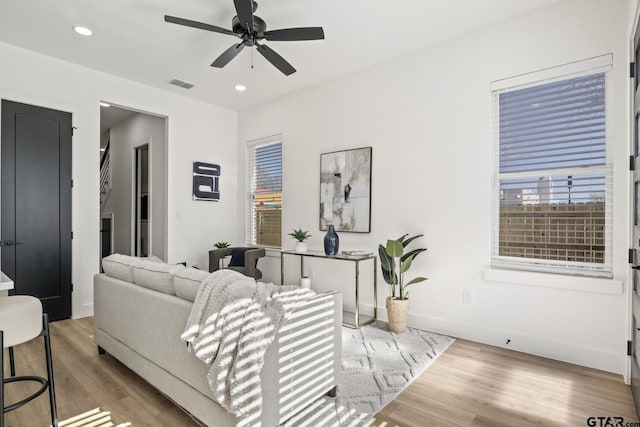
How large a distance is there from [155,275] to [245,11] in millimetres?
1855

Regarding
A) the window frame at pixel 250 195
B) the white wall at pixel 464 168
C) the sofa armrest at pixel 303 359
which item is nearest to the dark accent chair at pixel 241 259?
the window frame at pixel 250 195

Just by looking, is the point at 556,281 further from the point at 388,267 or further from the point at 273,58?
the point at 273,58

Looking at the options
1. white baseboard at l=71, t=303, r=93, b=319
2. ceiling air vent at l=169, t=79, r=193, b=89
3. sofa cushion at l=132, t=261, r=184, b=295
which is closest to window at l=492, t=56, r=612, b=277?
sofa cushion at l=132, t=261, r=184, b=295

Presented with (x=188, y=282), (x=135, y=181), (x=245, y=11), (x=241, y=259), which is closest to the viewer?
(x=188, y=282)

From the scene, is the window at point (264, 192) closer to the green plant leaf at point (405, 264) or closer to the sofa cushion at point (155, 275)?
the green plant leaf at point (405, 264)

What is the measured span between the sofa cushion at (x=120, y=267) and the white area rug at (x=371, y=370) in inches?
59.7

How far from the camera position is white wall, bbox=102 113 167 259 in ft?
16.7

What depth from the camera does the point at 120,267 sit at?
2.60 m

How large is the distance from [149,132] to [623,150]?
566cm

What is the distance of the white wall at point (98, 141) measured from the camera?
3754 mm

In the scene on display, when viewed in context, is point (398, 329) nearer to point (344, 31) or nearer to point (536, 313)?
point (536, 313)

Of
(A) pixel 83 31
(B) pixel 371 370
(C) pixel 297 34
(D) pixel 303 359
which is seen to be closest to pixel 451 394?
(B) pixel 371 370

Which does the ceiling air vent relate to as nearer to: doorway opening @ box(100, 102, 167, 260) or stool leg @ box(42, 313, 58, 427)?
doorway opening @ box(100, 102, 167, 260)

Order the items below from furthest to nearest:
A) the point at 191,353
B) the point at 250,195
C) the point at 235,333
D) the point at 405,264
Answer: the point at 250,195, the point at 405,264, the point at 191,353, the point at 235,333
